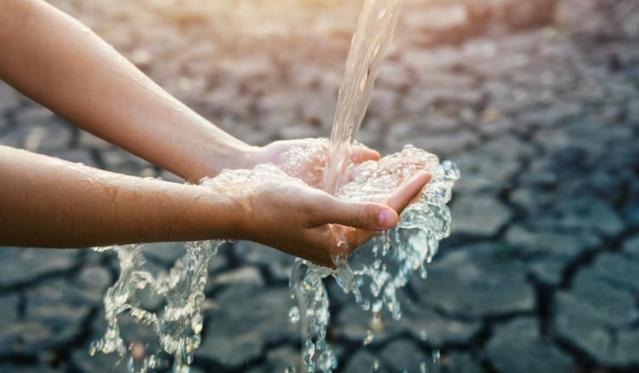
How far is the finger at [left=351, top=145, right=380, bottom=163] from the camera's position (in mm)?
2297

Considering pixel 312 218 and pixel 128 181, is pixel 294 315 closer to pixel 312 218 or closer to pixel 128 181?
pixel 312 218

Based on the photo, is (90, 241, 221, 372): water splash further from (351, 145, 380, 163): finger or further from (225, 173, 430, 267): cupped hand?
(351, 145, 380, 163): finger

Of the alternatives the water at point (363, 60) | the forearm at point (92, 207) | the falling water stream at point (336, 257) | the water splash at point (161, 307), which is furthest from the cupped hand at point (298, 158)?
the forearm at point (92, 207)

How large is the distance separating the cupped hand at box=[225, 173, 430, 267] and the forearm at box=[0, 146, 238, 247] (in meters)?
0.06

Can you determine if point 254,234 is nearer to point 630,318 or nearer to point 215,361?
point 215,361

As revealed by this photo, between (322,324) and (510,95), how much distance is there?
99.9 inches

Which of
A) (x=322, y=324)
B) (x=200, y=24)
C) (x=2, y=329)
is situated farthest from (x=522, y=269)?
(x=200, y=24)

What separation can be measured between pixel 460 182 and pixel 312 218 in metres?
2.15

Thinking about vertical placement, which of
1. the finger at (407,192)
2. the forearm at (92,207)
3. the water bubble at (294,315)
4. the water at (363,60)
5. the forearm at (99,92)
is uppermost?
the water at (363,60)

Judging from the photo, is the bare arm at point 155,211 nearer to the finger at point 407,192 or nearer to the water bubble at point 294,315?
the finger at point 407,192

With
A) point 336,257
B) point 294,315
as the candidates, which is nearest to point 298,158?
point 336,257

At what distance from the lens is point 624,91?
466 centimetres

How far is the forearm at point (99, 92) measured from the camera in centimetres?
195

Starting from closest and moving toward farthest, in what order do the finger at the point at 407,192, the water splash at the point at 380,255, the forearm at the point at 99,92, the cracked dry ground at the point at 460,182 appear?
the finger at the point at 407,192
the forearm at the point at 99,92
the water splash at the point at 380,255
the cracked dry ground at the point at 460,182
